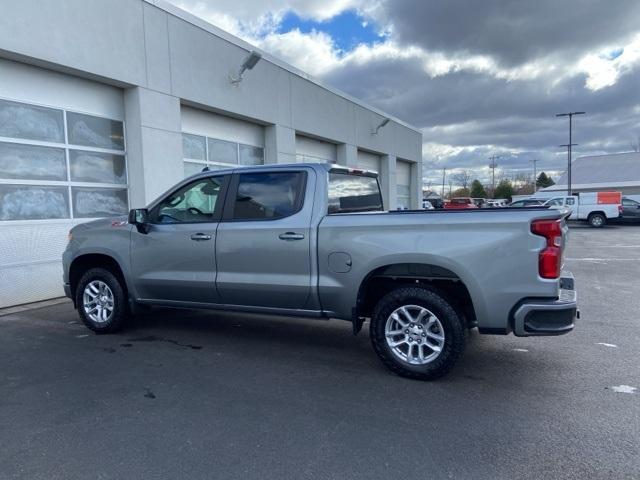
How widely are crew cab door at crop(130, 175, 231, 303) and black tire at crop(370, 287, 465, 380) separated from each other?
193cm

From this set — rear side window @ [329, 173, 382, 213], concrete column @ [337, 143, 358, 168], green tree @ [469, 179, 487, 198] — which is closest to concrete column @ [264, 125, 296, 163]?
concrete column @ [337, 143, 358, 168]


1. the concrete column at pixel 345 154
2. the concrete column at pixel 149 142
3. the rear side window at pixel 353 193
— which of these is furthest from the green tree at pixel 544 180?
the rear side window at pixel 353 193

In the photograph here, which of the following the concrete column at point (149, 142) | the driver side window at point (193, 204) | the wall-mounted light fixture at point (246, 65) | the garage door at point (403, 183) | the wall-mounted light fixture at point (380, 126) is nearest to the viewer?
the driver side window at point (193, 204)

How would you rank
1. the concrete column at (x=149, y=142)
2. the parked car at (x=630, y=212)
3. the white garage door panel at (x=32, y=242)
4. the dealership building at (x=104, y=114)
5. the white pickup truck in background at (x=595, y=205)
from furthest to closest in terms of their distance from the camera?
the parked car at (x=630, y=212)
the white pickup truck in background at (x=595, y=205)
the concrete column at (x=149, y=142)
the dealership building at (x=104, y=114)
the white garage door panel at (x=32, y=242)

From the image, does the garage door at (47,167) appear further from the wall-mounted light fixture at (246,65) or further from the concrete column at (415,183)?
the concrete column at (415,183)

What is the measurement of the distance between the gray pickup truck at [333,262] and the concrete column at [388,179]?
15.7 meters

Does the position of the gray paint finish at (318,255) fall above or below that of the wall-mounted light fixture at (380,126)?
below

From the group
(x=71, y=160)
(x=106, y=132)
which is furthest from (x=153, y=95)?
(x=71, y=160)

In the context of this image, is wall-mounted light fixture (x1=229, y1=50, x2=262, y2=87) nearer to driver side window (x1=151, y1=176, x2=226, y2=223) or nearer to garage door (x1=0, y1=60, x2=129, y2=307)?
garage door (x1=0, y1=60, x2=129, y2=307)

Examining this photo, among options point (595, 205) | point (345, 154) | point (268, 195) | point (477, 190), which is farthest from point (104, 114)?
point (477, 190)

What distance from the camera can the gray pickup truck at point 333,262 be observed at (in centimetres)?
388

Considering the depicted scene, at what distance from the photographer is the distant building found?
167 feet

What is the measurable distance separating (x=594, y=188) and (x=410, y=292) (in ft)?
185

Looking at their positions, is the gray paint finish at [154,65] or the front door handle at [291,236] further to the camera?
the gray paint finish at [154,65]
